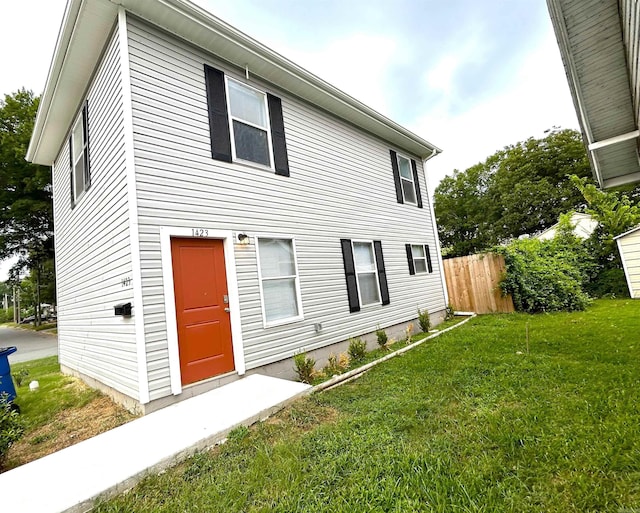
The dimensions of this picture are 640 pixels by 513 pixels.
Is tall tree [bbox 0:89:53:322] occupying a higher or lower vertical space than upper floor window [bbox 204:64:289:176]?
higher

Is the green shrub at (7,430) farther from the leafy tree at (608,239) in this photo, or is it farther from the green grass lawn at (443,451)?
the leafy tree at (608,239)

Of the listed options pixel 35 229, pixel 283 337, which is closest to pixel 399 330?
pixel 283 337

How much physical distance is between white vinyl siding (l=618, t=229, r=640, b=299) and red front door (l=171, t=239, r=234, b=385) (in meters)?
11.7

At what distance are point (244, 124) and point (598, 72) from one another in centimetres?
462

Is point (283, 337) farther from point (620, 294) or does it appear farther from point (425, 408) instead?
point (620, 294)

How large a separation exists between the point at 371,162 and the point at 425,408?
6224 millimetres

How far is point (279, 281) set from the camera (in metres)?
5.12

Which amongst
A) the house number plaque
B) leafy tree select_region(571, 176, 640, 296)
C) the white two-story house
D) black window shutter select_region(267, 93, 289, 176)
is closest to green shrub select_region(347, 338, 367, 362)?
the white two-story house

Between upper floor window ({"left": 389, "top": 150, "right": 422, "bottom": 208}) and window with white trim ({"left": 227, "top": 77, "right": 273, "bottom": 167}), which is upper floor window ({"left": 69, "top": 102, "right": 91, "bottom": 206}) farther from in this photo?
upper floor window ({"left": 389, "top": 150, "right": 422, "bottom": 208})

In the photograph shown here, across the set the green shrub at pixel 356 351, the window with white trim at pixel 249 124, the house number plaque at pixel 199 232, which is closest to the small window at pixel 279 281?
the house number plaque at pixel 199 232

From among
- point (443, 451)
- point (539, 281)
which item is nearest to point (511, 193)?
point (539, 281)

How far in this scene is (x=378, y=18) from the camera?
28.1 ft

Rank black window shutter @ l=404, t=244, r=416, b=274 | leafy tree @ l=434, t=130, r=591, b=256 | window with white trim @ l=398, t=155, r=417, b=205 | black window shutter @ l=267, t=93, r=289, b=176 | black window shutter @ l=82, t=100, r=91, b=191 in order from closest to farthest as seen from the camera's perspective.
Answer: black window shutter @ l=82, t=100, r=91, b=191 → black window shutter @ l=267, t=93, r=289, b=176 → black window shutter @ l=404, t=244, r=416, b=274 → window with white trim @ l=398, t=155, r=417, b=205 → leafy tree @ l=434, t=130, r=591, b=256

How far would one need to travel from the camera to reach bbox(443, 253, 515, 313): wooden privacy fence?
9016 millimetres
